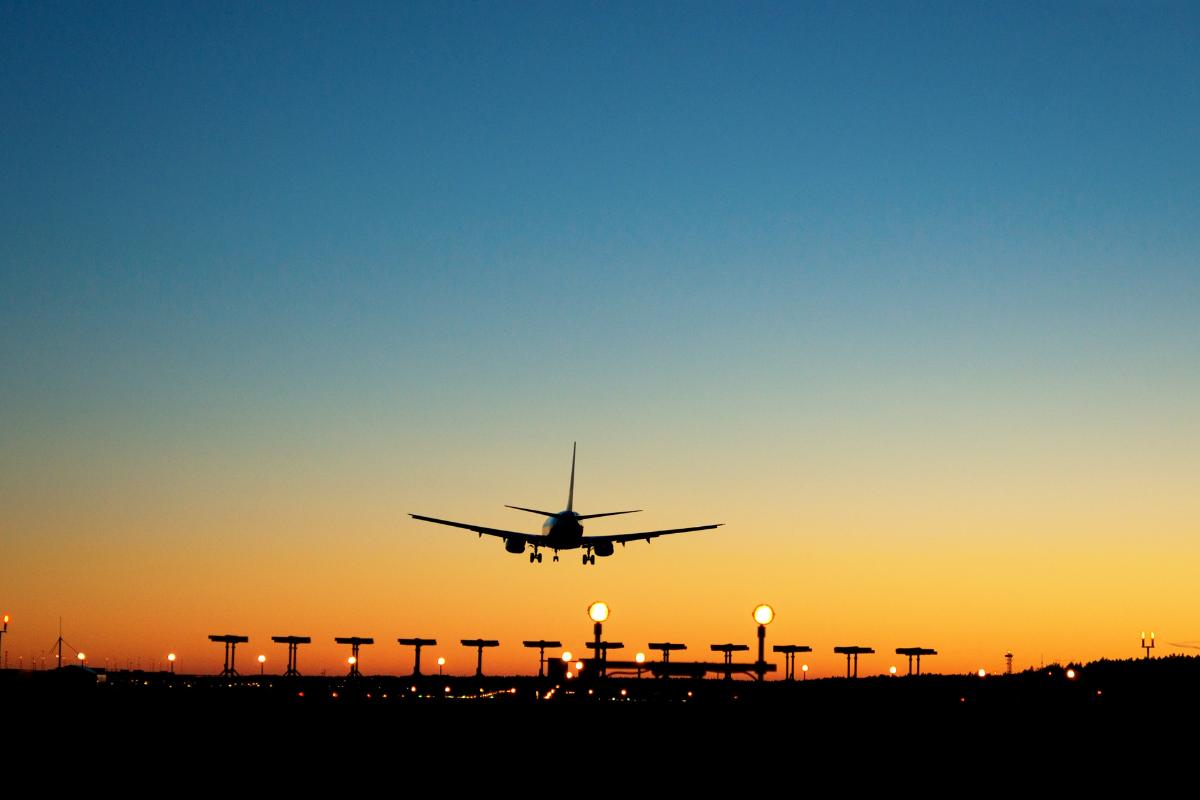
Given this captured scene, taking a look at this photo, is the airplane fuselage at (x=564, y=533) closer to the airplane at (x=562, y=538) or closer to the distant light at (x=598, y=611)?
the airplane at (x=562, y=538)

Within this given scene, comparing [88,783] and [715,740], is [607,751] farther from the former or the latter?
[88,783]

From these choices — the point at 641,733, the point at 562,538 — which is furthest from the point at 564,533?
the point at 641,733

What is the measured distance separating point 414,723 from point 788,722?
15725 millimetres

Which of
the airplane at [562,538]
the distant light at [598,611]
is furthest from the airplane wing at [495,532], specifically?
the distant light at [598,611]

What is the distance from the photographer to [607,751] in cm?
4409

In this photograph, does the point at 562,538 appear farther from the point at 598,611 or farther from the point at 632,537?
the point at 598,611

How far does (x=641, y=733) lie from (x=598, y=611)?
6.12m

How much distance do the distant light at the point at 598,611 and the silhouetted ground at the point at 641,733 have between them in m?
4.40

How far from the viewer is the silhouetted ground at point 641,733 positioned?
4056 cm

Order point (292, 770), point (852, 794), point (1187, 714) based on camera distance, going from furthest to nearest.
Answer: point (1187, 714) < point (292, 770) < point (852, 794)

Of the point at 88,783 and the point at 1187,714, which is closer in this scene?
the point at 88,783

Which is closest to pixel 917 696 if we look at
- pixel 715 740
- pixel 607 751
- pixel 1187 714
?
pixel 1187 714

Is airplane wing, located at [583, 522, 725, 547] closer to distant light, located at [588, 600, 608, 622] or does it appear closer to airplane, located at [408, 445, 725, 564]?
airplane, located at [408, 445, 725, 564]

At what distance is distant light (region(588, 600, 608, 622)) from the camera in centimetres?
4679
